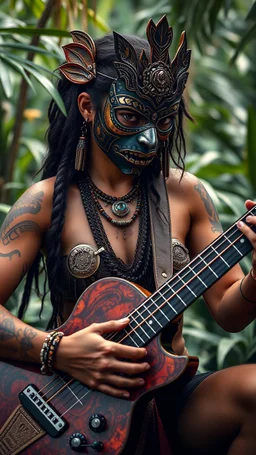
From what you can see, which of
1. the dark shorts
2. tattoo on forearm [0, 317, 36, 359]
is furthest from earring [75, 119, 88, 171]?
the dark shorts

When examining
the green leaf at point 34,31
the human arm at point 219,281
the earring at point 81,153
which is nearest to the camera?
the human arm at point 219,281

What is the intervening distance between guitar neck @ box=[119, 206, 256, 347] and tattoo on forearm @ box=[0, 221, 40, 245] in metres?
0.50

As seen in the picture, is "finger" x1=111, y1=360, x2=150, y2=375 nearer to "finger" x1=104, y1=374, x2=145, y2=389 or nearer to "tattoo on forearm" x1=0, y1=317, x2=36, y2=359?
"finger" x1=104, y1=374, x2=145, y2=389

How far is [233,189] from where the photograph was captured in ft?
15.8

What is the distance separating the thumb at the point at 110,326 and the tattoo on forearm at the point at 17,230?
45 centimetres

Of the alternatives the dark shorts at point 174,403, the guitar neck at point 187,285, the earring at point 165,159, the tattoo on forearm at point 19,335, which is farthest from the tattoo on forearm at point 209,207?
the tattoo on forearm at point 19,335

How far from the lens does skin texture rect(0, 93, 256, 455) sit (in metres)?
2.40

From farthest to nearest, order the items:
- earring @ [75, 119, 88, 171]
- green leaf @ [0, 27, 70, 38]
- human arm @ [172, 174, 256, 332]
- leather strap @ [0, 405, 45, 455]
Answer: green leaf @ [0, 27, 70, 38] < earring @ [75, 119, 88, 171] < human arm @ [172, 174, 256, 332] < leather strap @ [0, 405, 45, 455]

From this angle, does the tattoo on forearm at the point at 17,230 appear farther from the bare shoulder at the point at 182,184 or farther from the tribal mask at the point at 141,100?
the bare shoulder at the point at 182,184

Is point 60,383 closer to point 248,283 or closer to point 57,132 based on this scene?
point 248,283

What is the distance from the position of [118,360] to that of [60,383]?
222 millimetres

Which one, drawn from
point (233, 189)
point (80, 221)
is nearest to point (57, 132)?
point (80, 221)

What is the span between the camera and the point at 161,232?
277 centimetres

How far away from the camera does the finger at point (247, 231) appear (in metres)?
2.36
